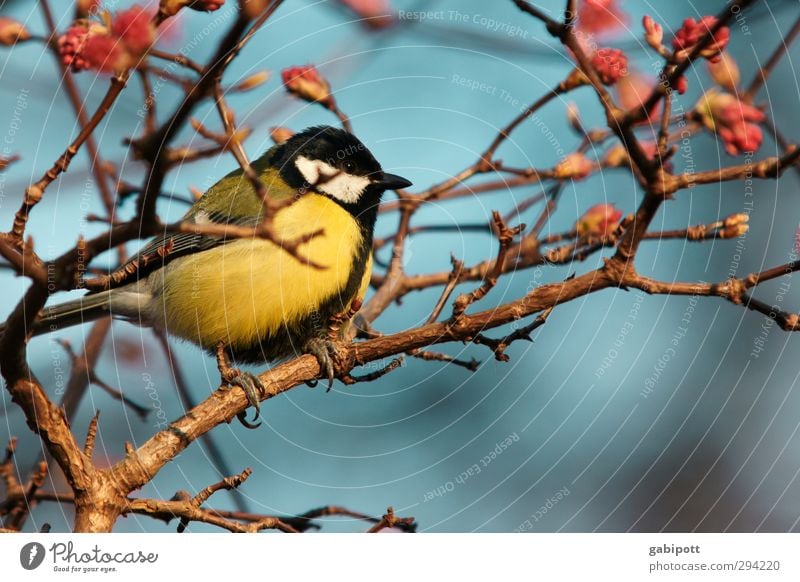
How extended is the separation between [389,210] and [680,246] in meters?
0.74

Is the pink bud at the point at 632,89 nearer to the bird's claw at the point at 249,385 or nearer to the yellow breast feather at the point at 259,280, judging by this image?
the yellow breast feather at the point at 259,280

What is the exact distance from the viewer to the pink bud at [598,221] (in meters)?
1.70

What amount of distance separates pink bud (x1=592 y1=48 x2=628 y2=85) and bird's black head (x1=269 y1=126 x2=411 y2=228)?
57 centimetres

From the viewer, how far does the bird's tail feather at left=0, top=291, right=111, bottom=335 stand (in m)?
1.76

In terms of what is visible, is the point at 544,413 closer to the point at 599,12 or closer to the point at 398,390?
the point at 398,390

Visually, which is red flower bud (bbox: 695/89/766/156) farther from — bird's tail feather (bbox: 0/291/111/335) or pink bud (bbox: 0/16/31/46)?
bird's tail feather (bbox: 0/291/111/335)

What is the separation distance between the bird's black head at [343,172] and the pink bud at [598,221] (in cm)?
44

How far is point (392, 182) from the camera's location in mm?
1941

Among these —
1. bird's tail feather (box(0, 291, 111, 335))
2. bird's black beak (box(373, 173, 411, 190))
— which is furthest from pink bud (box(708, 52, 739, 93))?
bird's tail feather (box(0, 291, 111, 335))

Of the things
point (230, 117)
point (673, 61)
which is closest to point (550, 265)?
point (673, 61)

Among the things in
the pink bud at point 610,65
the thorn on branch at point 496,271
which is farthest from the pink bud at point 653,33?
the thorn on branch at point 496,271

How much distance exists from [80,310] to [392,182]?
0.79 metres

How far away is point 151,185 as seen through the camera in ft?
3.40

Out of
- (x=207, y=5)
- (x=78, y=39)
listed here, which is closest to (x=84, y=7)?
(x=78, y=39)
